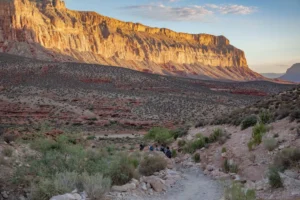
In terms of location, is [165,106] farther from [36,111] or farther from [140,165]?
[140,165]

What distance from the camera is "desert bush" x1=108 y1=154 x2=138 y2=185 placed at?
410 inches

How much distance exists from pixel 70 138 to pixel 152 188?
11.0 meters

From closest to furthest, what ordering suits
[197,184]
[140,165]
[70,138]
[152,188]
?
[152,188] → [197,184] → [140,165] → [70,138]

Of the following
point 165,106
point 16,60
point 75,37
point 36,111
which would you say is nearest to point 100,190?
point 36,111

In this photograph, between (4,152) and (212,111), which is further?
(212,111)

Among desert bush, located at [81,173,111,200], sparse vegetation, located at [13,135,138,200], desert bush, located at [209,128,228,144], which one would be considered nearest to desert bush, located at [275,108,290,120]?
desert bush, located at [209,128,228,144]

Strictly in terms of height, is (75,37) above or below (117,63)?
above

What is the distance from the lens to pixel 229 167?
12.6 meters

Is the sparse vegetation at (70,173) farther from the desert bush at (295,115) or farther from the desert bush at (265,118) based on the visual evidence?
the desert bush at (265,118)

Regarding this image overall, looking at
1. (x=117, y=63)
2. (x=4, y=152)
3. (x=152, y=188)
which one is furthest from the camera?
(x=117, y=63)

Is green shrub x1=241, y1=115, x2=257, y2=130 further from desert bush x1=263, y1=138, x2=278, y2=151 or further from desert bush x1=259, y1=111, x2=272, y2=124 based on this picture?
desert bush x1=263, y1=138, x2=278, y2=151

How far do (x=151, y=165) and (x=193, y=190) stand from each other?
7.03 feet

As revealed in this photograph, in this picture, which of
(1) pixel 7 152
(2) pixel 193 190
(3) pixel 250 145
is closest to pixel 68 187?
(2) pixel 193 190

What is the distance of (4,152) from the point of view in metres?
13.6
